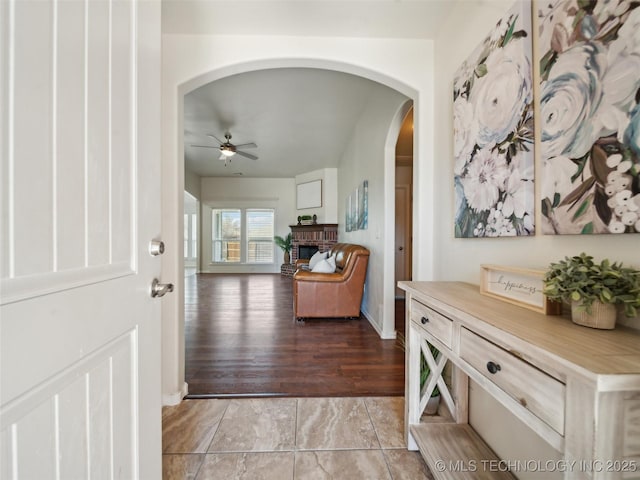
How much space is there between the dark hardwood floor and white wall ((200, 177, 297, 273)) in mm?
4012

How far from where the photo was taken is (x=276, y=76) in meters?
2.95

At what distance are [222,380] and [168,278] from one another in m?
0.92

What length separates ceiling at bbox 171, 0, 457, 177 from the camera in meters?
1.63

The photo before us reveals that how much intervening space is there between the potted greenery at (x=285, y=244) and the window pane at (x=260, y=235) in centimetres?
37

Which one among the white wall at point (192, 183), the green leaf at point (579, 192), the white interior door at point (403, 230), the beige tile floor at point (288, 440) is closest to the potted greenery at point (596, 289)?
the green leaf at point (579, 192)

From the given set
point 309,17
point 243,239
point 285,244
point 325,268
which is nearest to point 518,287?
point 309,17

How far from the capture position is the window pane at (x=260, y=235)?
8141 mm

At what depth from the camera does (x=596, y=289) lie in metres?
0.65

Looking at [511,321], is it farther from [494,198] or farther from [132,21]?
[132,21]

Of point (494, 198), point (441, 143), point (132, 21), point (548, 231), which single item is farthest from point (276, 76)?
point (548, 231)

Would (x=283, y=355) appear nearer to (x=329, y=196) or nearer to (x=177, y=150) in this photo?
(x=177, y=150)

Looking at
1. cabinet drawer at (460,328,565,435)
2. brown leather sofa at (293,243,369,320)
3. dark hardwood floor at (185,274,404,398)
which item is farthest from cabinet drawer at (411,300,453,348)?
brown leather sofa at (293,243,369,320)

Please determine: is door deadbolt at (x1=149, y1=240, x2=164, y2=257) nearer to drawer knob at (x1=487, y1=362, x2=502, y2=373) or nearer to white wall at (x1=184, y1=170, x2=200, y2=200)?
drawer knob at (x1=487, y1=362, x2=502, y2=373)

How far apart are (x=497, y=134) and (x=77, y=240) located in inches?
60.2
